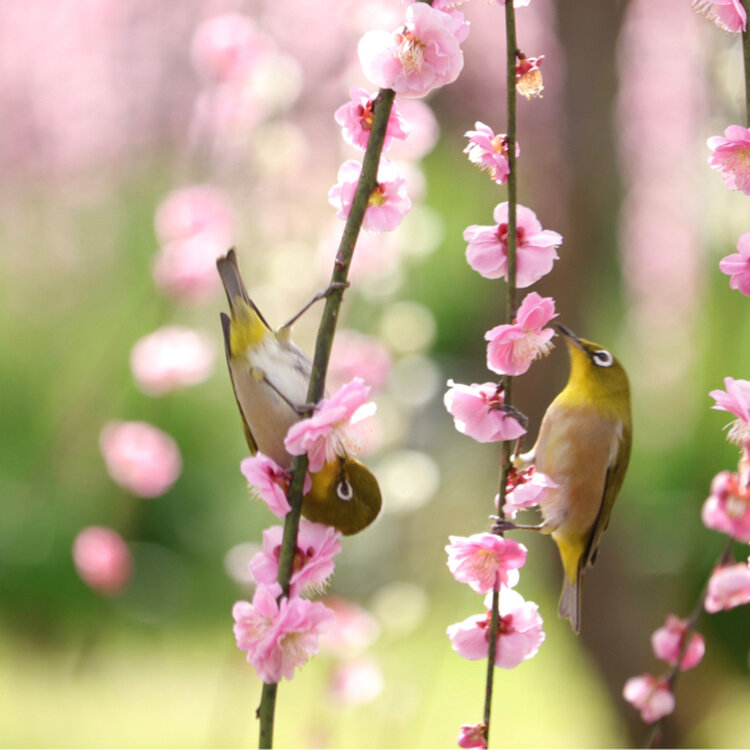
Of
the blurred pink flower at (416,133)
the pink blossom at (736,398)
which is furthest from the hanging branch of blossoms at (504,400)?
the blurred pink flower at (416,133)

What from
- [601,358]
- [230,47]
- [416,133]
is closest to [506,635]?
[601,358]

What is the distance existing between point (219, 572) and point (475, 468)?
872mm

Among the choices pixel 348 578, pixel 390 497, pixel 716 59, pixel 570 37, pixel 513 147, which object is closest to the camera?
pixel 513 147

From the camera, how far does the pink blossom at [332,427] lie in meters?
0.50

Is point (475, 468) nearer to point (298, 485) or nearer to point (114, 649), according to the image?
point (114, 649)

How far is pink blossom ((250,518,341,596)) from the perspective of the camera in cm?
52

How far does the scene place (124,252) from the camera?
10.5 ft

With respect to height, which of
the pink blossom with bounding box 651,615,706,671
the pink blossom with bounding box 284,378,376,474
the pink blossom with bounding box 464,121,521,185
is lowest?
the pink blossom with bounding box 651,615,706,671

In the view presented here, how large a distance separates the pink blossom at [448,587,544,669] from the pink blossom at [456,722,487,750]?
42mm

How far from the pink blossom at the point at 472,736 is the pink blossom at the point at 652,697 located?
25 cm

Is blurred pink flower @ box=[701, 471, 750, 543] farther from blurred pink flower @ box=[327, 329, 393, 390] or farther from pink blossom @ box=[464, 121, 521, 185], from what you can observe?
blurred pink flower @ box=[327, 329, 393, 390]

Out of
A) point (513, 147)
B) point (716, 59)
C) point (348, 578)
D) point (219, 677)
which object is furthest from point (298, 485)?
point (348, 578)

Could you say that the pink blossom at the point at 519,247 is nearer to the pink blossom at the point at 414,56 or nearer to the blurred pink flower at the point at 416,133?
the pink blossom at the point at 414,56

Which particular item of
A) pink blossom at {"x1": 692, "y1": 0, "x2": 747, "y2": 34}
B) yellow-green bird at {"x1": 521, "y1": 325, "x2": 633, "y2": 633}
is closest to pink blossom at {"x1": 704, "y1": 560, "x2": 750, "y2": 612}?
pink blossom at {"x1": 692, "y1": 0, "x2": 747, "y2": 34}
